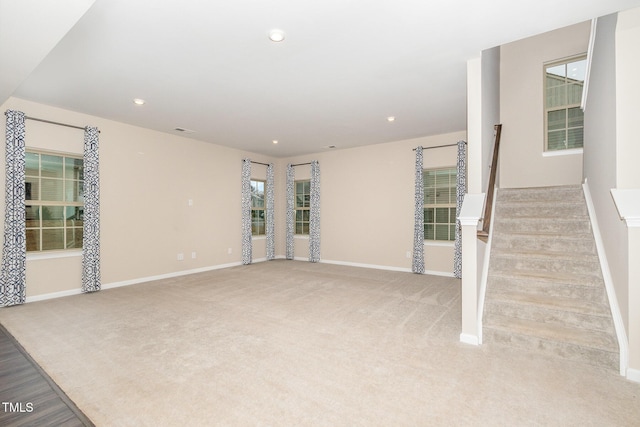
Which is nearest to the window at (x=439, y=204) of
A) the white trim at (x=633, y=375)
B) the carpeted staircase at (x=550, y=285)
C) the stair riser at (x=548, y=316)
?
the carpeted staircase at (x=550, y=285)

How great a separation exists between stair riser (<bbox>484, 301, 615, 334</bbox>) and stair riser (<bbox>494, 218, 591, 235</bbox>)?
1.19 meters

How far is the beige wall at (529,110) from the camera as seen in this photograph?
5012 millimetres

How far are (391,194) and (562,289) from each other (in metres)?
4.01

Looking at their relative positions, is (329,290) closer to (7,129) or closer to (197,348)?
(197,348)

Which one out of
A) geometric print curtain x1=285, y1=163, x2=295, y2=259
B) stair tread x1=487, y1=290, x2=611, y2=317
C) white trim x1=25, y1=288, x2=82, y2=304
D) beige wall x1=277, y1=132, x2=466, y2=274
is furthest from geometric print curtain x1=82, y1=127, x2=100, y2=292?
stair tread x1=487, y1=290, x2=611, y2=317

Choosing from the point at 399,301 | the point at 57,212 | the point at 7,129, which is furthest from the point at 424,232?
the point at 7,129

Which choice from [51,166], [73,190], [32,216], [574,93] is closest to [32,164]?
[51,166]

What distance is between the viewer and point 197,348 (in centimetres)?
281

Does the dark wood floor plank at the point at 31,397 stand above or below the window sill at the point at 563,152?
below

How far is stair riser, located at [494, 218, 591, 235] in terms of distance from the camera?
3561 mm

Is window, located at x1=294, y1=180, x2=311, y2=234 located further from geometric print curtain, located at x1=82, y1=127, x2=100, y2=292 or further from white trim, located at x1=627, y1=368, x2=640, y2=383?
white trim, located at x1=627, y1=368, x2=640, y2=383

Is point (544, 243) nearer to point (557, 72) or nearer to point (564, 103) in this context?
point (564, 103)

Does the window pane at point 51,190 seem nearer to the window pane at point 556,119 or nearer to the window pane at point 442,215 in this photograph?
the window pane at point 442,215

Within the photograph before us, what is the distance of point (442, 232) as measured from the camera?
633 cm
